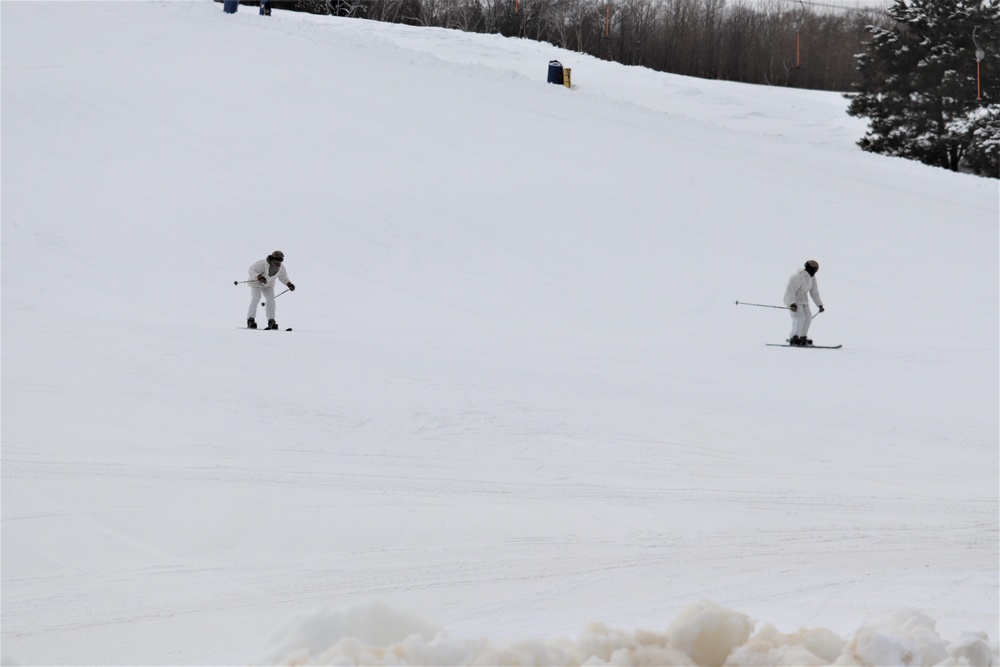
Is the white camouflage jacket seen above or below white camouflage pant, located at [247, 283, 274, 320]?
above

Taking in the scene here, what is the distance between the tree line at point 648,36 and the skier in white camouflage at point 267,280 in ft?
138

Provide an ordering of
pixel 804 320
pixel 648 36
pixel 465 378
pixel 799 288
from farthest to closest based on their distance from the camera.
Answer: pixel 648 36
pixel 804 320
pixel 799 288
pixel 465 378

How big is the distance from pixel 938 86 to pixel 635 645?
37.0 m

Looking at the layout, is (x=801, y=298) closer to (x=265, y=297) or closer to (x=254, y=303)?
(x=265, y=297)

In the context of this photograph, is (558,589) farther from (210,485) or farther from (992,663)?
(992,663)

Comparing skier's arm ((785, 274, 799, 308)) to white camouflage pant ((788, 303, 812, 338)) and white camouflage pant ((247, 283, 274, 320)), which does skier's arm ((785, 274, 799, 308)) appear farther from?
white camouflage pant ((247, 283, 274, 320))

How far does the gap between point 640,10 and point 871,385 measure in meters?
49.4

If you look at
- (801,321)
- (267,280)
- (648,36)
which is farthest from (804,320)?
(648,36)

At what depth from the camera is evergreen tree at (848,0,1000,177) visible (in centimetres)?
3528

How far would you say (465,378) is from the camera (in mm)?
11797

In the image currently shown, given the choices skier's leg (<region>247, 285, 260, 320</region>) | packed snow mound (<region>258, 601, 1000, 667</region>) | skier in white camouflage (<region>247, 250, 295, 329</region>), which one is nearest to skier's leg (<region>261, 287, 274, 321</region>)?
skier in white camouflage (<region>247, 250, 295, 329</region>)

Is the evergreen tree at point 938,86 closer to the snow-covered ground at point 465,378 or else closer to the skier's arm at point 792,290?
the snow-covered ground at point 465,378

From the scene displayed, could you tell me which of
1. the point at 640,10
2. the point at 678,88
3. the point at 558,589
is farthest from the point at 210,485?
the point at 640,10

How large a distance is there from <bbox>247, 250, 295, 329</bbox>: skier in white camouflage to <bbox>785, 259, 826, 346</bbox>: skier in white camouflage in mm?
6971
